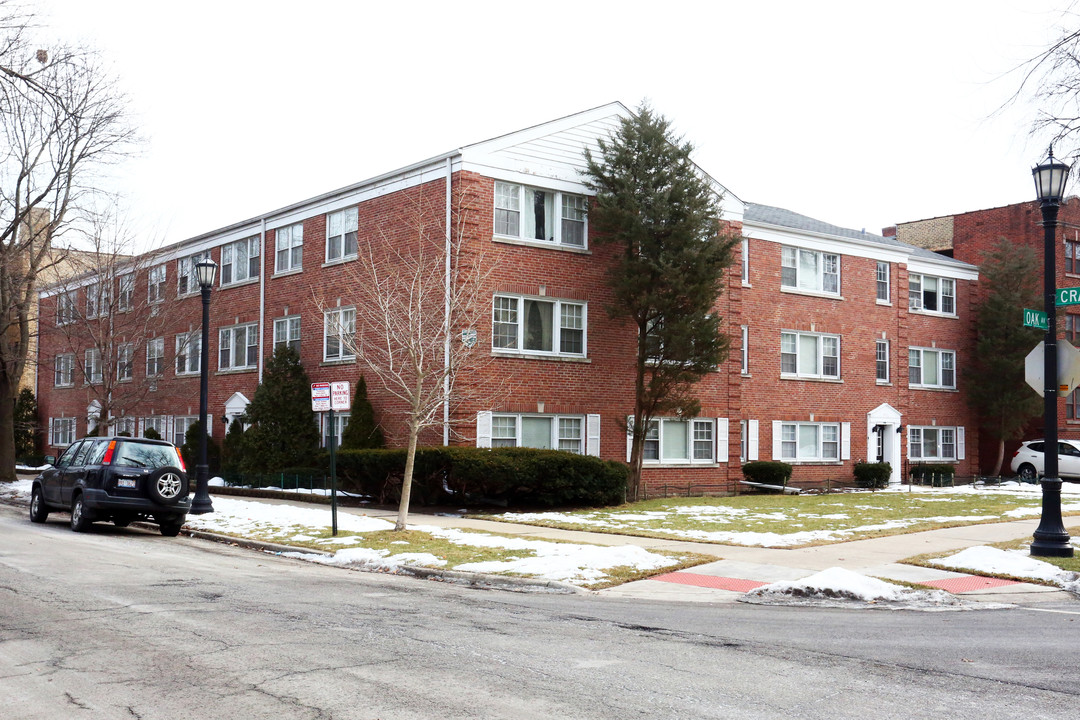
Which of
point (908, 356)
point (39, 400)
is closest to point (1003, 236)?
point (908, 356)

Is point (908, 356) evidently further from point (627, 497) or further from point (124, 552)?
point (124, 552)

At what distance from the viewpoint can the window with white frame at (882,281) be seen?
37.3m

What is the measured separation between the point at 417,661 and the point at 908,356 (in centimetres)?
3410

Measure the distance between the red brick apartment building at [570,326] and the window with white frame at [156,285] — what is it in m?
0.27

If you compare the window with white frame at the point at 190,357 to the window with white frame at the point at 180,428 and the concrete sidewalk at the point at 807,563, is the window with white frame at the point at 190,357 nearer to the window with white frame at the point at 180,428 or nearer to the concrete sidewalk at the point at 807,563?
the window with white frame at the point at 180,428

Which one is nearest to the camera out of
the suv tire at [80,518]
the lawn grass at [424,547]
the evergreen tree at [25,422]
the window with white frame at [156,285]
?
the lawn grass at [424,547]

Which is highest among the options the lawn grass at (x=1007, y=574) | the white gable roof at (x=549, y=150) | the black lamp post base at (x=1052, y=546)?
the white gable roof at (x=549, y=150)

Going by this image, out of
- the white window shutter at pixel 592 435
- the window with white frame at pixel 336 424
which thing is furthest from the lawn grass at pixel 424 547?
the window with white frame at pixel 336 424

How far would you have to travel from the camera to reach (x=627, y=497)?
87.6ft

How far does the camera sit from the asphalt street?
6426 mm

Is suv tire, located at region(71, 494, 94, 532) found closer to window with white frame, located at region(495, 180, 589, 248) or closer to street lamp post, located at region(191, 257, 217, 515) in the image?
street lamp post, located at region(191, 257, 217, 515)

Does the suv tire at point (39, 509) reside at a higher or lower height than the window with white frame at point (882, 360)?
lower

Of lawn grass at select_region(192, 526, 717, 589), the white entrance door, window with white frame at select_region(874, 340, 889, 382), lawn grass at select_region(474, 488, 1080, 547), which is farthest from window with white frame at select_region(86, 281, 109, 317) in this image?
window with white frame at select_region(874, 340, 889, 382)

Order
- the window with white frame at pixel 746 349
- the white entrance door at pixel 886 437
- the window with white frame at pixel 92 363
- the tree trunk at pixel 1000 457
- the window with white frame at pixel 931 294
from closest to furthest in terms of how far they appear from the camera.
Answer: the window with white frame at pixel 746 349
the window with white frame at pixel 92 363
the white entrance door at pixel 886 437
the window with white frame at pixel 931 294
the tree trunk at pixel 1000 457
